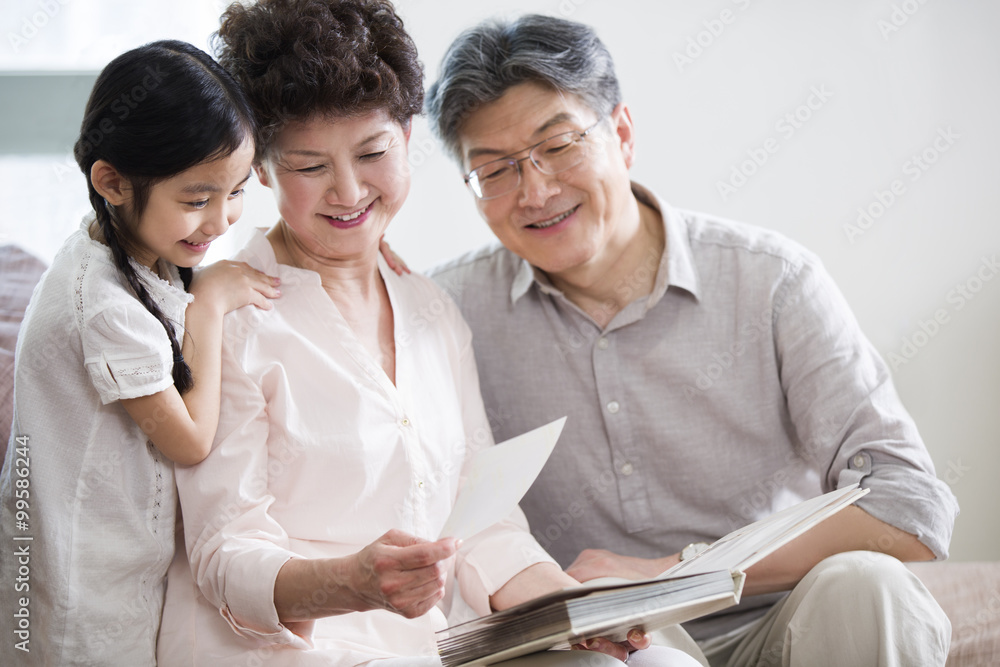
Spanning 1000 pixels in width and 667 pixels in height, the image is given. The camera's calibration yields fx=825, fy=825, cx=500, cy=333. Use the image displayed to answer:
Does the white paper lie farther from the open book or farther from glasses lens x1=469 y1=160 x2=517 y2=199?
glasses lens x1=469 y1=160 x2=517 y2=199

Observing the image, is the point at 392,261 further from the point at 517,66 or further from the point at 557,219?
the point at 517,66

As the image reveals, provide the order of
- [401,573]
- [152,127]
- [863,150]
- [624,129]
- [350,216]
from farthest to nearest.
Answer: [863,150] → [624,129] → [350,216] → [152,127] → [401,573]

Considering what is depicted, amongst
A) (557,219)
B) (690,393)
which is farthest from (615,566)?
(557,219)

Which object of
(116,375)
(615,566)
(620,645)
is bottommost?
(615,566)

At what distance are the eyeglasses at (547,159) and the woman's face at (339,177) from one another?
0.88 ft

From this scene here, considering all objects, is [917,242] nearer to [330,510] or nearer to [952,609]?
[952,609]

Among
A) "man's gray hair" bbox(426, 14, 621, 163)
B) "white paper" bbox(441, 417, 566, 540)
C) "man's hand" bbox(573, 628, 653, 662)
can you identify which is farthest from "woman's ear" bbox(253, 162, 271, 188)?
"man's hand" bbox(573, 628, 653, 662)

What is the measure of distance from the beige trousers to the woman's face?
889 millimetres

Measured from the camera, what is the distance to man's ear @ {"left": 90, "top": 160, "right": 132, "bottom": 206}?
1.09m

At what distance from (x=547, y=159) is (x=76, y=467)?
94 cm

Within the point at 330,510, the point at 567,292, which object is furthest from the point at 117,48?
the point at 330,510

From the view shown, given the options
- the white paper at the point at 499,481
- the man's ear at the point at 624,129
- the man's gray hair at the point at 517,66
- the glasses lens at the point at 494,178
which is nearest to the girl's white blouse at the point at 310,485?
the white paper at the point at 499,481

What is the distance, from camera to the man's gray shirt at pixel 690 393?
61.4 inches

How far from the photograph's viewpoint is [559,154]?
1.55 metres
